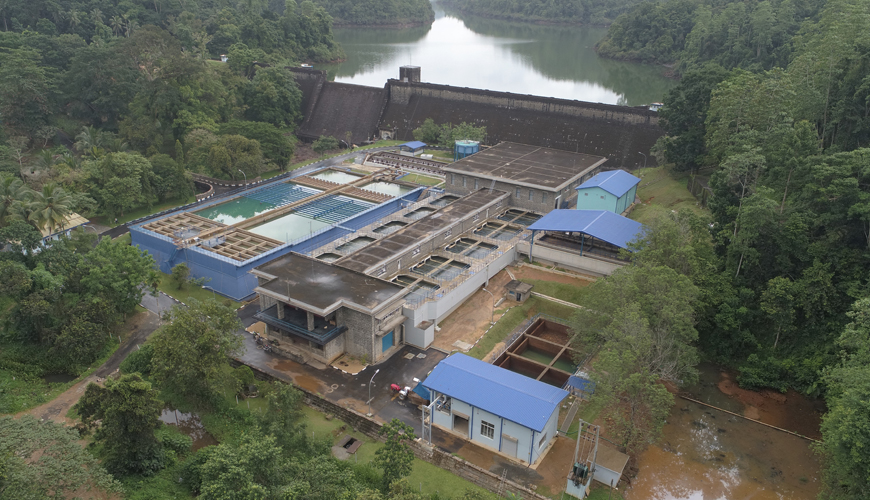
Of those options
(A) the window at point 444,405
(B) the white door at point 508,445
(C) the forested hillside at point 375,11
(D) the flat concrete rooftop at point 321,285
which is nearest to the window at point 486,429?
(B) the white door at point 508,445

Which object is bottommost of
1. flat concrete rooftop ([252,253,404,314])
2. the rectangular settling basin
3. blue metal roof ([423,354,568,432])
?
the rectangular settling basin

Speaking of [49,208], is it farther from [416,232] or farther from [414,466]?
[414,466]

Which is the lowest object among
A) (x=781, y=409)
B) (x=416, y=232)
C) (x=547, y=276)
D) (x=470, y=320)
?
(x=781, y=409)

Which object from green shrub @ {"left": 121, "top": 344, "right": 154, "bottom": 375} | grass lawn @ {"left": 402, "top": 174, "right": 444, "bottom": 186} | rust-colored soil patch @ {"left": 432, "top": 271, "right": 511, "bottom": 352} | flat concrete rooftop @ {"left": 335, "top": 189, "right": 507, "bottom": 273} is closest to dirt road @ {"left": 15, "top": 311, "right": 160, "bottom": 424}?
green shrub @ {"left": 121, "top": 344, "right": 154, "bottom": 375}

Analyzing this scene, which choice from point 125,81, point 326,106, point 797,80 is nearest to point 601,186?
point 797,80

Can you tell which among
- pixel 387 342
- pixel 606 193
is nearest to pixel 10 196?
pixel 387 342

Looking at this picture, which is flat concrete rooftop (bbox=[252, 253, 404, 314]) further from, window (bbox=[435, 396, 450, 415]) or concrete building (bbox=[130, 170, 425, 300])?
window (bbox=[435, 396, 450, 415])

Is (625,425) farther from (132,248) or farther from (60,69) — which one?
(60,69)

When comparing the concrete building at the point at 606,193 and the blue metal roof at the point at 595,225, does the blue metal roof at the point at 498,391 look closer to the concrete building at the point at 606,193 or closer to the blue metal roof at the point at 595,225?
the blue metal roof at the point at 595,225
